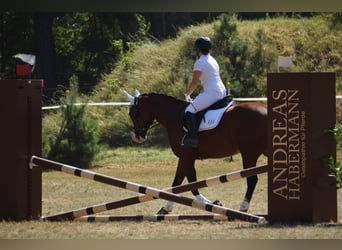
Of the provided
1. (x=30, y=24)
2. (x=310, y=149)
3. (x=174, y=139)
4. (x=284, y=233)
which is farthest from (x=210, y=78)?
(x=30, y=24)

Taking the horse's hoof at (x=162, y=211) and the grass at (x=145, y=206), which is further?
the horse's hoof at (x=162, y=211)

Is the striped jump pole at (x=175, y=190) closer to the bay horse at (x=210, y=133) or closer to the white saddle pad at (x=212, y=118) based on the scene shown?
the bay horse at (x=210, y=133)

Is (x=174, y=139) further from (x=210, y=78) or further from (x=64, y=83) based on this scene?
(x=64, y=83)

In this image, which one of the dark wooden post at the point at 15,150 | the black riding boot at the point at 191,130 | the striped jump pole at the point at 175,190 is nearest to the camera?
the striped jump pole at the point at 175,190

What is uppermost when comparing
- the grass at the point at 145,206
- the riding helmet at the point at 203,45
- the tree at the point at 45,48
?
the tree at the point at 45,48

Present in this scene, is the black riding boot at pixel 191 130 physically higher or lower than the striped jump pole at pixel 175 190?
higher

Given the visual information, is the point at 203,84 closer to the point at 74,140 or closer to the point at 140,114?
the point at 140,114

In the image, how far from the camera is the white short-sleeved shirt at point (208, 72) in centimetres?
942

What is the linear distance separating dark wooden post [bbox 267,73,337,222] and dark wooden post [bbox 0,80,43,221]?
2429 mm

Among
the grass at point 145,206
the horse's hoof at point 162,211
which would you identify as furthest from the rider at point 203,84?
the grass at point 145,206

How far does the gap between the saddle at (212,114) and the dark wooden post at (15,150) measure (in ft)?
6.80

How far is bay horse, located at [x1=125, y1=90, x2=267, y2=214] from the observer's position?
31.0 ft

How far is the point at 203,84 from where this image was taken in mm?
9695

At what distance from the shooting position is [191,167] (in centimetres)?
990
